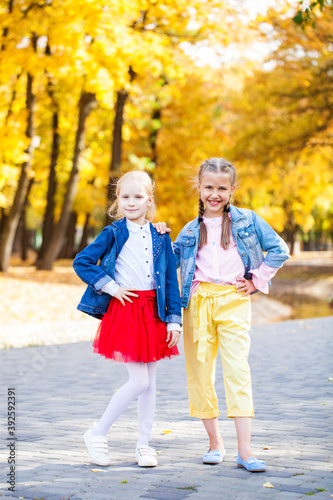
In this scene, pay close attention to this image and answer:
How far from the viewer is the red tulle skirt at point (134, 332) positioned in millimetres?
4008

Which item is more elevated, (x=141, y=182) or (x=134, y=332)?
(x=141, y=182)

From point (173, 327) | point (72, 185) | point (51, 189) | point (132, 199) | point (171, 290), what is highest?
point (51, 189)

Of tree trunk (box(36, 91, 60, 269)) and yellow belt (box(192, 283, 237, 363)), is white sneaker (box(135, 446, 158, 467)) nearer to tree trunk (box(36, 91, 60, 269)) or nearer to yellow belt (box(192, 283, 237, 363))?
yellow belt (box(192, 283, 237, 363))

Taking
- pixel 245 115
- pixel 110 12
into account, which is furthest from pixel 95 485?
pixel 245 115

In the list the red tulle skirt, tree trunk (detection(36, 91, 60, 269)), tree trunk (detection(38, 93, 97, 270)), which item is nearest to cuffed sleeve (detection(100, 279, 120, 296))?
the red tulle skirt

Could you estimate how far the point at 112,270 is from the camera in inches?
162

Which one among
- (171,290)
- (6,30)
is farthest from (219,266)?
(6,30)

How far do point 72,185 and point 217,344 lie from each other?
1758 centimetres

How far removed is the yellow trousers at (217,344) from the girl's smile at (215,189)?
0.50 meters

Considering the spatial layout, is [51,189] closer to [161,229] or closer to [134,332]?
[161,229]

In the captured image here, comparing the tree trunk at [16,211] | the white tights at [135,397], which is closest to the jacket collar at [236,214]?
the white tights at [135,397]

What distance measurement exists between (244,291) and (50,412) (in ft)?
7.14

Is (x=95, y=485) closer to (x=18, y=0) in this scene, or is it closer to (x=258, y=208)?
(x=18, y=0)

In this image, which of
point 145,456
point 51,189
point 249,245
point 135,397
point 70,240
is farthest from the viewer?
point 70,240
